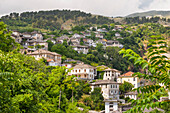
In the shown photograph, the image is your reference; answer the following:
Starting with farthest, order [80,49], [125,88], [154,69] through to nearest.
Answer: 1. [80,49]
2. [125,88]
3. [154,69]

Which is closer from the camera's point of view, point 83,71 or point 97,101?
point 97,101

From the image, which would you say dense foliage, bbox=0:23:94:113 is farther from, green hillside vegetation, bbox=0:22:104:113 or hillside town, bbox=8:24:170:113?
hillside town, bbox=8:24:170:113

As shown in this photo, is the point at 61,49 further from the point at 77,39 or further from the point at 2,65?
the point at 2,65

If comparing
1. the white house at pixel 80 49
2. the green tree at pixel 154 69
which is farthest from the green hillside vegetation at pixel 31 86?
the white house at pixel 80 49

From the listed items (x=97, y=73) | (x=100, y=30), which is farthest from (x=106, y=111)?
(x=100, y=30)

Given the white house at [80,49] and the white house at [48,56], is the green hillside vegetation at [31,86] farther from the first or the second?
the white house at [80,49]

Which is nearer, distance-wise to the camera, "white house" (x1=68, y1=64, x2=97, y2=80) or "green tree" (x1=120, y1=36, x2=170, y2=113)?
"green tree" (x1=120, y1=36, x2=170, y2=113)

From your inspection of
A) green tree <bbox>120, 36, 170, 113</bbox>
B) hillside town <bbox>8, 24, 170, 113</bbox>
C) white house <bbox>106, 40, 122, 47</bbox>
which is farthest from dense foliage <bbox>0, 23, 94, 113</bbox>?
white house <bbox>106, 40, 122, 47</bbox>

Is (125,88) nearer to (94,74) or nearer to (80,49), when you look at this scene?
(94,74)

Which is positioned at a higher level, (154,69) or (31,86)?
(154,69)

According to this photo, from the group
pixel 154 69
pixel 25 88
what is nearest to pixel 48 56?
pixel 25 88

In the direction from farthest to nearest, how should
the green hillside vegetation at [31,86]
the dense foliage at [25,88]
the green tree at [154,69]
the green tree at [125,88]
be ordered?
the green tree at [125,88], the green hillside vegetation at [31,86], the dense foliage at [25,88], the green tree at [154,69]

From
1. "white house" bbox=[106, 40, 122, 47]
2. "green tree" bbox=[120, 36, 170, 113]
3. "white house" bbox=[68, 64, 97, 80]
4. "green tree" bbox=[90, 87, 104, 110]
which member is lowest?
"green tree" bbox=[90, 87, 104, 110]

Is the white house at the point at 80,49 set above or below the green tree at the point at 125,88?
above
